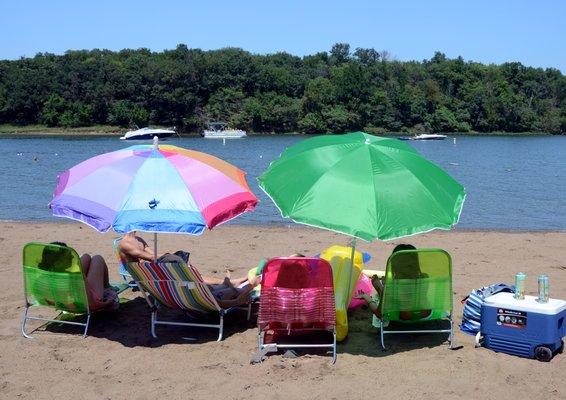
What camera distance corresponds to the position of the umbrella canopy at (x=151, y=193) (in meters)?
4.93

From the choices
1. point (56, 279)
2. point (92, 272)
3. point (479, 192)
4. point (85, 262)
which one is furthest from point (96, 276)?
point (479, 192)

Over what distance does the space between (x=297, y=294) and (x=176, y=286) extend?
1.02 meters

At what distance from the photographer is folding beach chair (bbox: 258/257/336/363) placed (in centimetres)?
503

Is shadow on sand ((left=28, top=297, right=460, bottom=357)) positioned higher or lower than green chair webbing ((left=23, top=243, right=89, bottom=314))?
lower

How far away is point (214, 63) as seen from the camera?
320 ft

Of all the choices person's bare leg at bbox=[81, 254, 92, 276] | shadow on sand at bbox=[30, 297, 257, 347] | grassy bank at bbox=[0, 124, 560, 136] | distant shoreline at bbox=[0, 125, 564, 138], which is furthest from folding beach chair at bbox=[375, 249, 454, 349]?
grassy bank at bbox=[0, 124, 560, 136]

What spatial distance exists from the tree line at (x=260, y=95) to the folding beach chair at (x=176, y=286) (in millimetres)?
81422

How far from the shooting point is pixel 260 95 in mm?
95562

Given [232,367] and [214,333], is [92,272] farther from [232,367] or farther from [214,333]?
[232,367]

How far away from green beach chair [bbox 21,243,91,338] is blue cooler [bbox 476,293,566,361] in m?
3.35

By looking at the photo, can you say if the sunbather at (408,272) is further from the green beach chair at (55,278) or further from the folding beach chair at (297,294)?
the green beach chair at (55,278)

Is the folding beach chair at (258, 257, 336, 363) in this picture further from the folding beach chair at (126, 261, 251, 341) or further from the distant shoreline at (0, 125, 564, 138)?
the distant shoreline at (0, 125, 564, 138)

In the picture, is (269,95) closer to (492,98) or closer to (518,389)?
(492,98)

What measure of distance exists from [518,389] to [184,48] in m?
108
